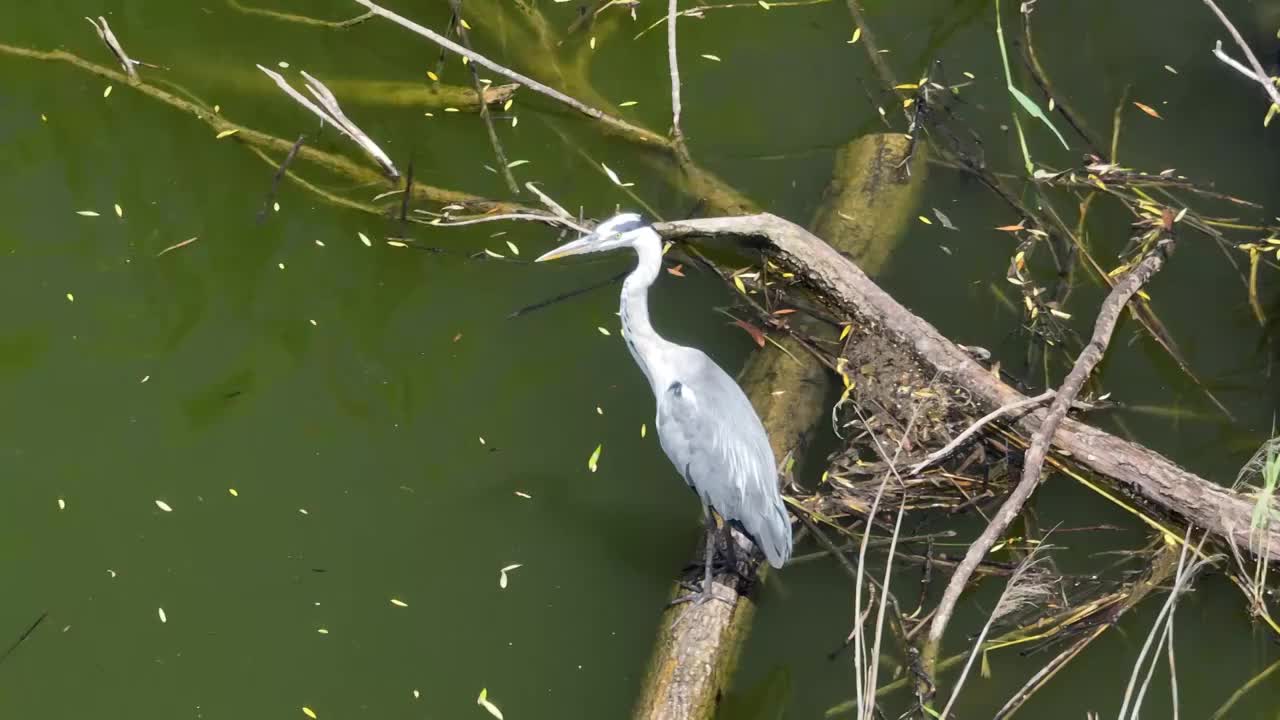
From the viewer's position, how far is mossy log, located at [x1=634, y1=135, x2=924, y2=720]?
116 inches

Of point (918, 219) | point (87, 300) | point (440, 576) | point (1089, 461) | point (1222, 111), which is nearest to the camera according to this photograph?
point (1089, 461)

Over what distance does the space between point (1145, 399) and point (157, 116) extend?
4130mm

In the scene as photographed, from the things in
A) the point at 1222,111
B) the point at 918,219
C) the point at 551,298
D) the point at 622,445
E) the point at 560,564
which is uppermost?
the point at 1222,111

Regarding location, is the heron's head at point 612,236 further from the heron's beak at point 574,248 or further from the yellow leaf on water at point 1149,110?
the yellow leaf on water at point 1149,110

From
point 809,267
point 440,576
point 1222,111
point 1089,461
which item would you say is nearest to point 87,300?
point 440,576

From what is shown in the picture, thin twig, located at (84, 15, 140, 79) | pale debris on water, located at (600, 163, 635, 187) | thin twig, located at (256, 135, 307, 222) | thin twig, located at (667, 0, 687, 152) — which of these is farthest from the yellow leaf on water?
thin twig, located at (84, 15, 140, 79)

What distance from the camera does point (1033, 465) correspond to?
3.09 meters

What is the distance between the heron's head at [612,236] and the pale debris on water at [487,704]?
1.46 meters

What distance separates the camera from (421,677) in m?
3.33

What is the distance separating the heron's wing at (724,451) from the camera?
2996 millimetres

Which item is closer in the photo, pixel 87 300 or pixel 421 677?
pixel 421 677

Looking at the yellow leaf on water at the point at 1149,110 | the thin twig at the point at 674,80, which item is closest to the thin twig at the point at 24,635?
the thin twig at the point at 674,80

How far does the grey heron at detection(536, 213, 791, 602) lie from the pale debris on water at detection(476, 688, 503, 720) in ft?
2.68

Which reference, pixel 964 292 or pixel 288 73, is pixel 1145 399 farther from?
pixel 288 73
